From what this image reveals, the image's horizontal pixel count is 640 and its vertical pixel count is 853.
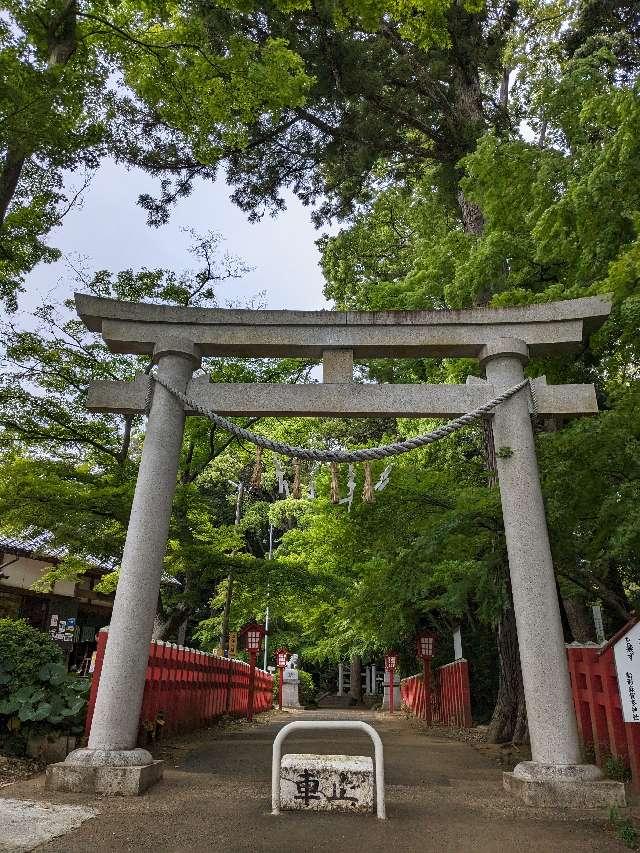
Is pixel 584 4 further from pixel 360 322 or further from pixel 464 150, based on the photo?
pixel 360 322

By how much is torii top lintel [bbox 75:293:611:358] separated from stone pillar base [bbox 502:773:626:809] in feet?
14.5

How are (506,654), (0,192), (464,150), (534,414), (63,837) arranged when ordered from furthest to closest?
1. (464,150)
2. (506,654)
3. (0,192)
4. (534,414)
5. (63,837)

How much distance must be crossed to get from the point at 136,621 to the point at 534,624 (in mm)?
3898

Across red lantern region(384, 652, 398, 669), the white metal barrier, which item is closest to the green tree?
the white metal barrier

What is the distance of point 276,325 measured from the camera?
679cm

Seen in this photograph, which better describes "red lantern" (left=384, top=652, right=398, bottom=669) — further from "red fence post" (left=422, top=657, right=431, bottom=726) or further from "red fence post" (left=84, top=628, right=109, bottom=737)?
"red fence post" (left=84, top=628, right=109, bottom=737)

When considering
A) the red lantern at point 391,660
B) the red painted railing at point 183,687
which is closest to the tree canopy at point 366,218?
the red painted railing at point 183,687

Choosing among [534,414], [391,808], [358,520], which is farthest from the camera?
[358,520]

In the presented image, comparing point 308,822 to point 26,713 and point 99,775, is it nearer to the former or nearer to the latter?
point 99,775

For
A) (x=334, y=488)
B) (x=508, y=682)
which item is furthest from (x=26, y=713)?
(x=508, y=682)

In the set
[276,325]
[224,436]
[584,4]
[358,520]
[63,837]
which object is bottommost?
[63,837]

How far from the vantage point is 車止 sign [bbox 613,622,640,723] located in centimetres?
521

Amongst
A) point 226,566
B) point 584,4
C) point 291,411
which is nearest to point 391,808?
point 291,411

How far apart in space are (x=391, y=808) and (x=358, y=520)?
14.1 feet
